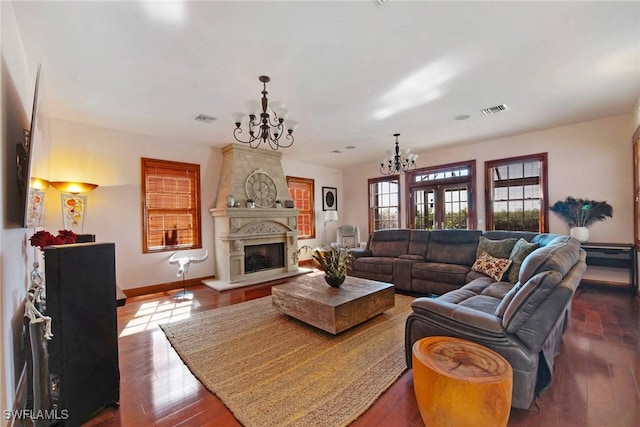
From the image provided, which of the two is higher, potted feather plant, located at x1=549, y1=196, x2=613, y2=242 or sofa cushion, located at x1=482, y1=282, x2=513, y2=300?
potted feather plant, located at x1=549, y1=196, x2=613, y2=242

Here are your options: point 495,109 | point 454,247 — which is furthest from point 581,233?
point 495,109

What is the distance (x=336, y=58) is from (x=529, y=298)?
2.49m

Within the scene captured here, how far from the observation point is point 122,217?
4516 mm

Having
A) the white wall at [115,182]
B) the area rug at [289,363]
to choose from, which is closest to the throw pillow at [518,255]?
the area rug at [289,363]

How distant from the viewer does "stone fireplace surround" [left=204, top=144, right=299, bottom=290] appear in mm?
5207

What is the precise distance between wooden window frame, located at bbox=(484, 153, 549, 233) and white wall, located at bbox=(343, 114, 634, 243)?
7 centimetres

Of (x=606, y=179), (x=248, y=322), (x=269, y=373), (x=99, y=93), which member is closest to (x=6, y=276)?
(x=269, y=373)

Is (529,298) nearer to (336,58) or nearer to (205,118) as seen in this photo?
(336,58)

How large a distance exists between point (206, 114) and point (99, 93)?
1.20 meters

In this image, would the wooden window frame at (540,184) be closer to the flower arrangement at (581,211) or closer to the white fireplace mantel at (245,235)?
the flower arrangement at (581,211)

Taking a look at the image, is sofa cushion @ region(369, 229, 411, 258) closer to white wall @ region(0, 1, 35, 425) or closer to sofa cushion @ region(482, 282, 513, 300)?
sofa cushion @ region(482, 282, 513, 300)

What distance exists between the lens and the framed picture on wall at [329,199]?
7993mm

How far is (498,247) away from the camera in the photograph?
12.3ft

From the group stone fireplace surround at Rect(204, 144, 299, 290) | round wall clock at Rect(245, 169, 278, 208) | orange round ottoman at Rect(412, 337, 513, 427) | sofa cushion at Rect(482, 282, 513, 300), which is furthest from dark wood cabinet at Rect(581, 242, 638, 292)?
round wall clock at Rect(245, 169, 278, 208)
